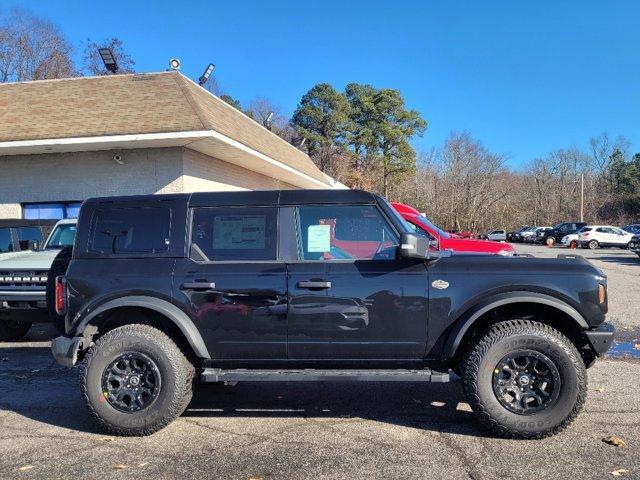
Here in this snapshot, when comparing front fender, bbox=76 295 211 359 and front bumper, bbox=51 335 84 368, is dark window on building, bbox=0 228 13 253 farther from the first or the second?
front fender, bbox=76 295 211 359

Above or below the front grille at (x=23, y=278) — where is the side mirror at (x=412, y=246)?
above

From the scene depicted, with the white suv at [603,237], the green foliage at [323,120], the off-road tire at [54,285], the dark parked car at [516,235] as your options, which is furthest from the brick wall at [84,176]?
the dark parked car at [516,235]

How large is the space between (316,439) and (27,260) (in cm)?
568

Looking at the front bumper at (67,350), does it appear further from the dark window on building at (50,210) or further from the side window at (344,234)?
the dark window on building at (50,210)

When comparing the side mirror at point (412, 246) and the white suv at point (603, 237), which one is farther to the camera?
the white suv at point (603, 237)

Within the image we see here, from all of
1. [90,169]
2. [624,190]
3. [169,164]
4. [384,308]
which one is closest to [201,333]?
[384,308]

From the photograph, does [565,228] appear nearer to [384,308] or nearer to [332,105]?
[332,105]

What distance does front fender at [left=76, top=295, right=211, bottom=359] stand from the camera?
436cm

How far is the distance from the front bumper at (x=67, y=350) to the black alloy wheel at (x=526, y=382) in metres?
3.46

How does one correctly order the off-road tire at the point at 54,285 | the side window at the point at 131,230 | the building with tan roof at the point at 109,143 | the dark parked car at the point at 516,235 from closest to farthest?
the side window at the point at 131,230
the off-road tire at the point at 54,285
the building with tan roof at the point at 109,143
the dark parked car at the point at 516,235

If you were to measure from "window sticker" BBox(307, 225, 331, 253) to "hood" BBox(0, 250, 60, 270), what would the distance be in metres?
4.76

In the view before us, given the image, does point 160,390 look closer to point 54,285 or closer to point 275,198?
point 54,285

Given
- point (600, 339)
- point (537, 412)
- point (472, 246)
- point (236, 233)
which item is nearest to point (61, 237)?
point (236, 233)

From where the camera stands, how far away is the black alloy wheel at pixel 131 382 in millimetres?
4395
